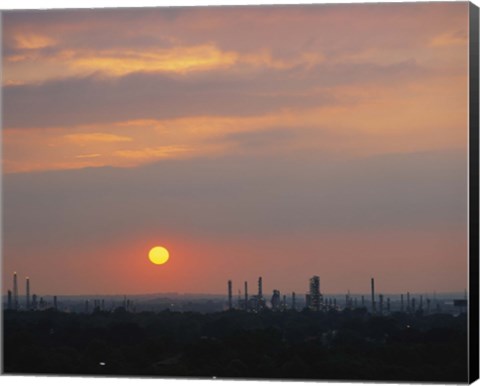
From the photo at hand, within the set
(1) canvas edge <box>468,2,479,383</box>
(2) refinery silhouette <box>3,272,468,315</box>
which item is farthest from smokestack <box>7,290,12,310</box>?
(1) canvas edge <box>468,2,479,383</box>

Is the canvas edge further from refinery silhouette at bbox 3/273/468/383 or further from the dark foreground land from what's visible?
the dark foreground land

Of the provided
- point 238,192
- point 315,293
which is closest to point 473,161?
point 315,293

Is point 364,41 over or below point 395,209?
over

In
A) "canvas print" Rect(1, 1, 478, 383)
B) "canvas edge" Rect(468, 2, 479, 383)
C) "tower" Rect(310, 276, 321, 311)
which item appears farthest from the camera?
"tower" Rect(310, 276, 321, 311)

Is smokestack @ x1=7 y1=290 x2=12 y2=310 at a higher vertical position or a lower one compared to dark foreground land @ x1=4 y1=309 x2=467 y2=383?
higher

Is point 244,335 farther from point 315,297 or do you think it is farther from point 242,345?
point 315,297

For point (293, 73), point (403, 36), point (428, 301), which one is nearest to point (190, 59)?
point (293, 73)

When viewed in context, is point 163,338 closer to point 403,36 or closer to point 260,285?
point 260,285
